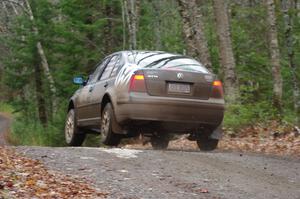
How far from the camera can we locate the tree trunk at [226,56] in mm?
16438

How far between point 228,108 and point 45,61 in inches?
580

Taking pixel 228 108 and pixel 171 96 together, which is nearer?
pixel 171 96

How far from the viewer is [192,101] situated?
34.5 ft

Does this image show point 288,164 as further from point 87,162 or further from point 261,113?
point 261,113

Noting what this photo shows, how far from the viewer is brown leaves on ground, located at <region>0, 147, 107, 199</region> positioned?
6.49 m

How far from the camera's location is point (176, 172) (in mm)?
8016

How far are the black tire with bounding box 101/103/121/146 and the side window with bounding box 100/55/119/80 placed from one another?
0.70 metres

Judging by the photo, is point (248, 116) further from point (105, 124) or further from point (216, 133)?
point (105, 124)

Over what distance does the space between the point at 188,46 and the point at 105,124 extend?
629cm

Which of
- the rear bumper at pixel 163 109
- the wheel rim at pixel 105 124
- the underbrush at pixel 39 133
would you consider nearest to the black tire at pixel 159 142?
the wheel rim at pixel 105 124

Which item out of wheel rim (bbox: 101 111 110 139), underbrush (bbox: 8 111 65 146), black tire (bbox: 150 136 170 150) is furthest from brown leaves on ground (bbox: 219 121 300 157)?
underbrush (bbox: 8 111 65 146)

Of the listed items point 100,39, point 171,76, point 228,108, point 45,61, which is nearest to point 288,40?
point 228,108

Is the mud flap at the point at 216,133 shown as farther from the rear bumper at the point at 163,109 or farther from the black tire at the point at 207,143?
the rear bumper at the point at 163,109

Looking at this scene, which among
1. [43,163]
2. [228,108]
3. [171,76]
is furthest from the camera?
[228,108]
